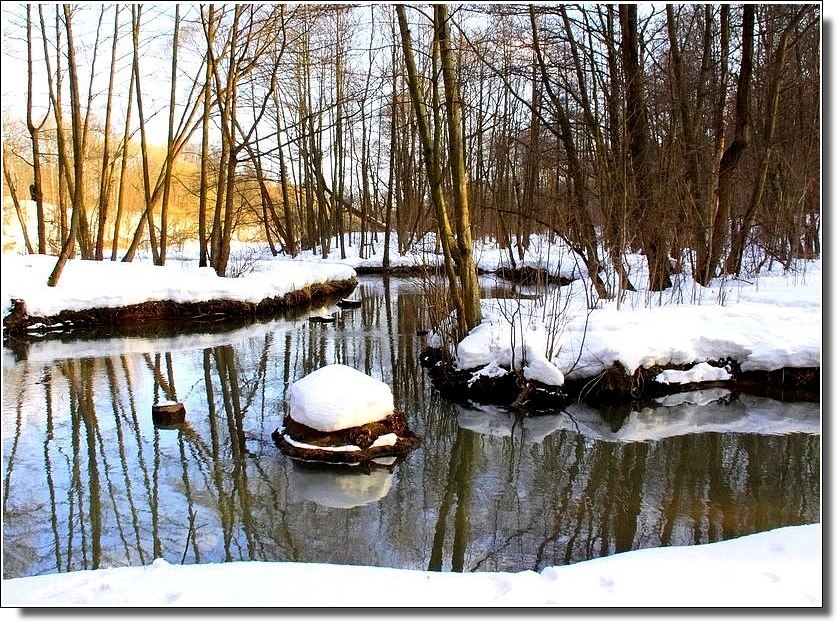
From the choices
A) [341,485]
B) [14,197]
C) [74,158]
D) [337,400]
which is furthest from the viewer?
[74,158]

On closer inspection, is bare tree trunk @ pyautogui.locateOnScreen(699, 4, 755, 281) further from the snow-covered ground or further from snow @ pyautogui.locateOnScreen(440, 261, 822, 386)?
snow @ pyautogui.locateOnScreen(440, 261, 822, 386)

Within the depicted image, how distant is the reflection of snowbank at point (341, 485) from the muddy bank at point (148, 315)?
7.46 m

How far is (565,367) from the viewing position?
7.68 meters

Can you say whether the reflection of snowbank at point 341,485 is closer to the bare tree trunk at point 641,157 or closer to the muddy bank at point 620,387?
the muddy bank at point 620,387

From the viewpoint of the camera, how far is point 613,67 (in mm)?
10531

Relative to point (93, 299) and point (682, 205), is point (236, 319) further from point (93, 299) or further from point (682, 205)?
point (682, 205)

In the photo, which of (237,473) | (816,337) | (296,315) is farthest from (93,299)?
(816,337)

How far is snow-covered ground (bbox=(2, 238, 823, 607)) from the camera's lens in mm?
2740

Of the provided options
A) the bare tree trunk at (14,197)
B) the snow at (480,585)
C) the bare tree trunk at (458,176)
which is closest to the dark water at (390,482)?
the snow at (480,585)

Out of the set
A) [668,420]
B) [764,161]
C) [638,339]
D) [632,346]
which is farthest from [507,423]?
[764,161]

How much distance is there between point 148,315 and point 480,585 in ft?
36.3

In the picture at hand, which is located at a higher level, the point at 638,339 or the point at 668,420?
the point at 638,339

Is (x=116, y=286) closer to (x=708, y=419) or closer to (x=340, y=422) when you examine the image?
(x=340, y=422)

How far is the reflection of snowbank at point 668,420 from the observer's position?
659 cm
